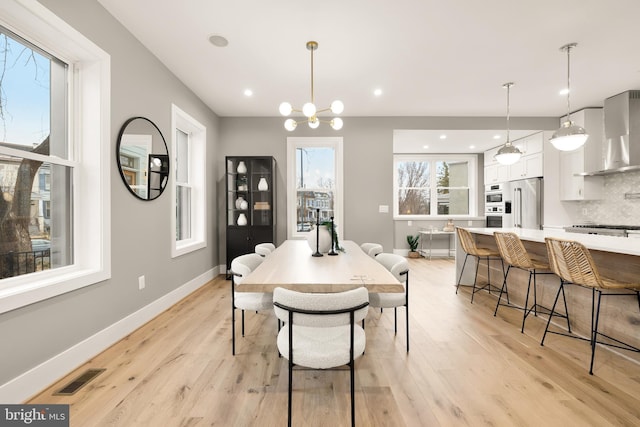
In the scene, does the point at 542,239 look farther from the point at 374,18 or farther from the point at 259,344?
the point at 259,344

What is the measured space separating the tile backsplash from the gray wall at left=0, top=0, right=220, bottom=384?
6569 mm

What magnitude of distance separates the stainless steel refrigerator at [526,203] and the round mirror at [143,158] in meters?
6.03

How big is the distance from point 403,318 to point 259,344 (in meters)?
1.48

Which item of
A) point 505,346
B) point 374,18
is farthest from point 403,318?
point 374,18

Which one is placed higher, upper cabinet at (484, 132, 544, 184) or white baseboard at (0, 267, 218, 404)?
upper cabinet at (484, 132, 544, 184)

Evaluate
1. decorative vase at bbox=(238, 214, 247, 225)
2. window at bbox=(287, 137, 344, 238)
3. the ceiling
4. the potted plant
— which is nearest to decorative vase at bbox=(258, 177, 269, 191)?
window at bbox=(287, 137, 344, 238)

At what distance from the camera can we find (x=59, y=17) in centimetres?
194

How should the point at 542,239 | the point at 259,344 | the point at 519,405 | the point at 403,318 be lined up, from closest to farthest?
the point at 519,405 → the point at 259,344 → the point at 542,239 → the point at 403,318

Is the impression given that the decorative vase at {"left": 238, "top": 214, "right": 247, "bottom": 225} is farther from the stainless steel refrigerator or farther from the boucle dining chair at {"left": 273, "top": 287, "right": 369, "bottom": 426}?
the stainless steel refrigerator

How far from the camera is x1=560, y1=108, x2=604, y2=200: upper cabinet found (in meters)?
4.62

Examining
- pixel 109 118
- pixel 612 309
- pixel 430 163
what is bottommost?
pixel 612 309

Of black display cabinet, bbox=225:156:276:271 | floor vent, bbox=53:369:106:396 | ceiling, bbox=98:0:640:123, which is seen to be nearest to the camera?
floor vent, bbox=53:369:106:396

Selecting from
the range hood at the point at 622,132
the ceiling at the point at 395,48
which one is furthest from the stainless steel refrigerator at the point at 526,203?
the ceiling at the point at 395,48

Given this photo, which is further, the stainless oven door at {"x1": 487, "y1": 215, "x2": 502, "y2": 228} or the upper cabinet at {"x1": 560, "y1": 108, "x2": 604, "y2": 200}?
the stainless oven door at {"x1": 487, "y1": 215, "x2": 502, "y2": 228}
